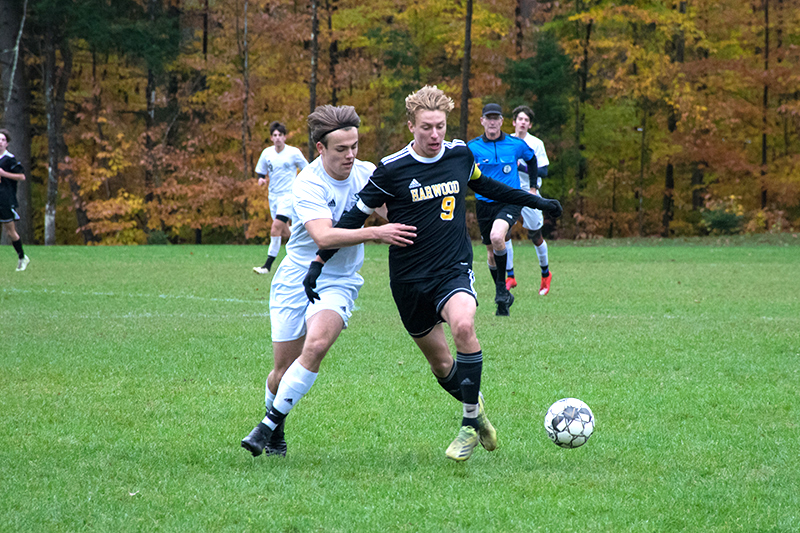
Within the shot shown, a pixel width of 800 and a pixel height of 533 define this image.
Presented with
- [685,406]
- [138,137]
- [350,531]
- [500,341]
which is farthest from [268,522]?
[138,137]

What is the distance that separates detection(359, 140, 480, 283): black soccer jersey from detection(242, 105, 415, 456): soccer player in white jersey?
0.18 meters

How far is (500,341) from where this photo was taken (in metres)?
8.88

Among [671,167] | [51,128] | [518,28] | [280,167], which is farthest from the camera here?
[518,28]

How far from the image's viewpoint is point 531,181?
12.5 m

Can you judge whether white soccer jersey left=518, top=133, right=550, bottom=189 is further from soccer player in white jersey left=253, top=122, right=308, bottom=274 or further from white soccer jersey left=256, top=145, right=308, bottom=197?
white soccer jersey left=256, top=145, right=308, bottom=197

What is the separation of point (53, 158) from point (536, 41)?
19.1 m

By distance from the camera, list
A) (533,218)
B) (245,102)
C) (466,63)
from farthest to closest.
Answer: (245,102) < (466,63) < (533,218)

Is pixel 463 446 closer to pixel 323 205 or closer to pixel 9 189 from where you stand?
pixel 323 205

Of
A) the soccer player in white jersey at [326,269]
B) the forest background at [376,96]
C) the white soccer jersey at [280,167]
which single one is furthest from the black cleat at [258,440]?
the forest background at [376,96]

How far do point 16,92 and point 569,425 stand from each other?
31.7 metres

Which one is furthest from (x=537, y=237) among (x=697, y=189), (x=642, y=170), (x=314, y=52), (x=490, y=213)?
(x=697, y=189)

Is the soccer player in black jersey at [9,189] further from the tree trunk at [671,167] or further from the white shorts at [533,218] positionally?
the tree trunk at [671,167]

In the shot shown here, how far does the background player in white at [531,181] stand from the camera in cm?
1249

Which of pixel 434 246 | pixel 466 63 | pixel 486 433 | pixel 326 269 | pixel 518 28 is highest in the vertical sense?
pixel 518 28
